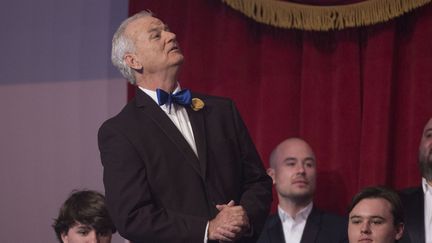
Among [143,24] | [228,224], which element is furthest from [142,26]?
[228,224]

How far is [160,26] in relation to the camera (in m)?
2.36

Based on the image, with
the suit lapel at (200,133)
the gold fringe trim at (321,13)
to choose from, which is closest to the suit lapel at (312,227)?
the gold fringe trim at (321,13)

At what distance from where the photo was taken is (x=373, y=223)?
2.91 m

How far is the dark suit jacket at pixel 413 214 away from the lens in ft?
10.1

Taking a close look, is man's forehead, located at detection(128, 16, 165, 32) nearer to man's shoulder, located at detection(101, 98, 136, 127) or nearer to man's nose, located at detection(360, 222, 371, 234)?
man's shoulder, located at detection(101, 98, 136, 127)

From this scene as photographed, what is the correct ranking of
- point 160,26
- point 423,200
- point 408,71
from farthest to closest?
→ point 408,71, point 423,200, point 160,26

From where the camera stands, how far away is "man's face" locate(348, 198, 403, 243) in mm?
2875

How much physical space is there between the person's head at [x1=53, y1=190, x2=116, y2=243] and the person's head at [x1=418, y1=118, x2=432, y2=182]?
47.8 inches

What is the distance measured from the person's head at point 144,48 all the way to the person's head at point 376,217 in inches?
40.0

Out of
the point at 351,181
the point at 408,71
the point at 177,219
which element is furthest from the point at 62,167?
the point at 177,219

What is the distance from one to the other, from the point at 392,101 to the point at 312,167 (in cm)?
43

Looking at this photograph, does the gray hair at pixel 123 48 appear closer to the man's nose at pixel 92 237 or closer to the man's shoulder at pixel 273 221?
the man's nose at pixel 92 237

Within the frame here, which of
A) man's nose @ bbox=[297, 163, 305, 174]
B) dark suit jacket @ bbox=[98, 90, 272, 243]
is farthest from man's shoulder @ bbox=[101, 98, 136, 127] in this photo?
man's nose @ bbox=[297, 163, 305, 174]

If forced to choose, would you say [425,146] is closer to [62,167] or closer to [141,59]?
[141,59]
